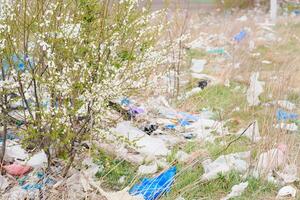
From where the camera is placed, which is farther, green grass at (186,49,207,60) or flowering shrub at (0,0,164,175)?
green grass at (186,49,207,60)

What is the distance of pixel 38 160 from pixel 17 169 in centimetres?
14

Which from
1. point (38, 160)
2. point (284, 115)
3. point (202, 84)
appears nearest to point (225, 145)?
point (284, 115)

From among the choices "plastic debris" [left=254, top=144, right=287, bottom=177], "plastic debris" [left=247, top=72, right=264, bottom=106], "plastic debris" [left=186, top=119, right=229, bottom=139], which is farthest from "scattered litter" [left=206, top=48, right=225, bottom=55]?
"plastic debris" [left=254, top=144, right=287, bottom=177]

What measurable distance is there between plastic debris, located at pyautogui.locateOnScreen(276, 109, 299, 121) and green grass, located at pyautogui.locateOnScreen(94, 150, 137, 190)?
1266 mm

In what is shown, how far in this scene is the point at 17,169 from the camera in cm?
317

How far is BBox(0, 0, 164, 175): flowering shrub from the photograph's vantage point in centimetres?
285

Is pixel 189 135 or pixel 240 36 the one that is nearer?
pixel 189 135

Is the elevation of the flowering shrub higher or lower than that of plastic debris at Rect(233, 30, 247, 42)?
higher

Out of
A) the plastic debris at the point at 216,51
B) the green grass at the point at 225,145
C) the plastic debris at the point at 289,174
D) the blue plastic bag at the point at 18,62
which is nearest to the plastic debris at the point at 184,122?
the green grass at the point at 225,145

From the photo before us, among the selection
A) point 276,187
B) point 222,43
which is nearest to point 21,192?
point 276,187

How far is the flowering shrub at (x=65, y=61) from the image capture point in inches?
112

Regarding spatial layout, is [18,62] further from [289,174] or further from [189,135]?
[289,174]

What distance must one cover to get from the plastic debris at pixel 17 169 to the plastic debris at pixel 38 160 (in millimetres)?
36

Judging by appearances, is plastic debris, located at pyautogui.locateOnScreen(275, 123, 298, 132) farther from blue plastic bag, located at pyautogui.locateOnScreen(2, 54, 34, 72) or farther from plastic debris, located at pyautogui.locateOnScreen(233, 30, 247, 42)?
plastic debris, located at pyautogui.locateOnScreen(233, 30, 247, 42)
